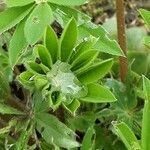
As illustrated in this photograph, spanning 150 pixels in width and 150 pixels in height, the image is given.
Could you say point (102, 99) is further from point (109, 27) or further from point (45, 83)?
point (109, 27)

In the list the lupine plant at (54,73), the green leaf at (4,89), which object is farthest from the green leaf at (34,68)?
the green leaf at (4,89)

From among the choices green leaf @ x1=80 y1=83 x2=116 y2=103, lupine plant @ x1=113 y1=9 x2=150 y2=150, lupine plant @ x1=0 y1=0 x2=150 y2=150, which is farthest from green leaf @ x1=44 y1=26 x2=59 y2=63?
lupine plant @ x1=113 y1=9 x2=150 y2=150

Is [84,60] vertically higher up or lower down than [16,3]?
lower down

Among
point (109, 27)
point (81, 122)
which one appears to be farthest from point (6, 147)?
point (109, 27)

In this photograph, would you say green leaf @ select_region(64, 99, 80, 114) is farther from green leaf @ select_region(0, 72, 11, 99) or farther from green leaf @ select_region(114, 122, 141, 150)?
green leaf @ select_region(0, 72, 11, 99)

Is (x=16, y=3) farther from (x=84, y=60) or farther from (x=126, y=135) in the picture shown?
(x=126, y=135)

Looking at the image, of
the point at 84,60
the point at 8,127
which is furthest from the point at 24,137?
the point at 84,60
